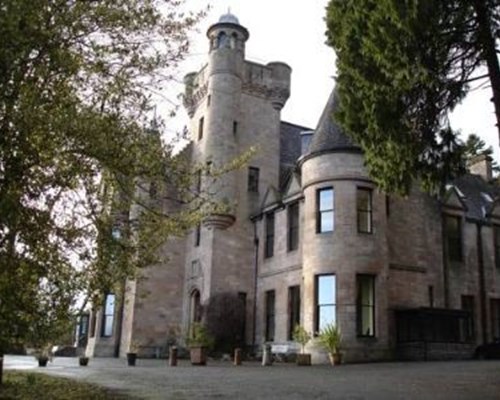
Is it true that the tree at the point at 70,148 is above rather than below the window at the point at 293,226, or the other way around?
below

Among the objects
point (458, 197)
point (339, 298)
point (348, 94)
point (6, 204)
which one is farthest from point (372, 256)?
point (6, 204)

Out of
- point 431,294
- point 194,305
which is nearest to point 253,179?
point 194,305

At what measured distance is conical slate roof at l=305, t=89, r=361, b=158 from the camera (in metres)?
26.3

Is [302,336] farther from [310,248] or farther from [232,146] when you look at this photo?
[232,146]

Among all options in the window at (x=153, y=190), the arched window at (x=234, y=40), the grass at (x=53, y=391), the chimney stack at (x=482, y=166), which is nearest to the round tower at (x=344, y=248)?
the arched window at (x=234, y=40)

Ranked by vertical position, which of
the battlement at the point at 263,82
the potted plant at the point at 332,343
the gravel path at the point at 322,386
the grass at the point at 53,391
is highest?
the battlement at the point at 263,82

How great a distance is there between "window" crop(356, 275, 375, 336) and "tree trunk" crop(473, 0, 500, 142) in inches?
539

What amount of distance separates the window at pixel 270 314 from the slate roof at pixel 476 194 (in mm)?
10797

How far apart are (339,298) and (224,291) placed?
8743 millimetres

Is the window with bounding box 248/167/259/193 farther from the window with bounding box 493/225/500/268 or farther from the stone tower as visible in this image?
the window with bounding box 493/225/500/268

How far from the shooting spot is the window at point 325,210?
2634cm

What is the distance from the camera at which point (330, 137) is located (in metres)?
26.8

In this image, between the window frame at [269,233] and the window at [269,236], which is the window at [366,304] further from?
the window at [269,236]

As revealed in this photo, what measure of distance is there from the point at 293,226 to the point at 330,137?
5.47 m
